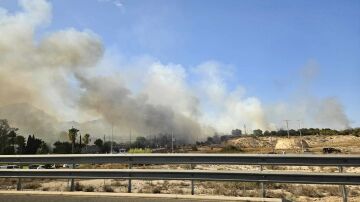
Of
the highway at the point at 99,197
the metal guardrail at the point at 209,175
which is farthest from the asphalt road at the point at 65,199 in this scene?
the metal guardrail at the point at 209,175

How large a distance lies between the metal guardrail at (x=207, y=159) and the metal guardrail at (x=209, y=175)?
0.21 m

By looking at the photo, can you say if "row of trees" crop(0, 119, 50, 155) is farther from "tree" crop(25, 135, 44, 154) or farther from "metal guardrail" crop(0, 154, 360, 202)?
"metal guardrail" crop(0, 154, 360, 202)

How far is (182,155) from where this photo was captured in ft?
28.1

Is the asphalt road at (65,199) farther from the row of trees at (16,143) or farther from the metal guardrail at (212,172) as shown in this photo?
the row of trees at (16,143)

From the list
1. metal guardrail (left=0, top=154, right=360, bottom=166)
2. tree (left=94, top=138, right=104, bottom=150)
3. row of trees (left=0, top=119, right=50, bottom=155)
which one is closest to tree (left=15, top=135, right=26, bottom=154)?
row of trees (left=0, top=119, right=50, bottom=155)

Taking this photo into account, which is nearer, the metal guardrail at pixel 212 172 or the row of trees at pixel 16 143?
the metal guardrail at pixel 212 172

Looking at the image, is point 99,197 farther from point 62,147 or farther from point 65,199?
point 62,147

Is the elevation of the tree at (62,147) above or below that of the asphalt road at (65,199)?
above

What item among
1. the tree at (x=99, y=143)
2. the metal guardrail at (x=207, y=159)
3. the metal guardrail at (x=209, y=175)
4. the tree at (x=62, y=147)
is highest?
the tree at (x=99, y=143)

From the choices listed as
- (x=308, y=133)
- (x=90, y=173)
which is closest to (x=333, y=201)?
(x=90, y=173)

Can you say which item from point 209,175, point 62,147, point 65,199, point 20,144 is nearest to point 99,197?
point 65,199

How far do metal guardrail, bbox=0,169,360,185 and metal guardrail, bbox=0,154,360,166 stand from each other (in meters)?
Answer: 0.21

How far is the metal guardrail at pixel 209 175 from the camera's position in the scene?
776 cm

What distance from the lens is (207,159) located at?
840 centimetres
